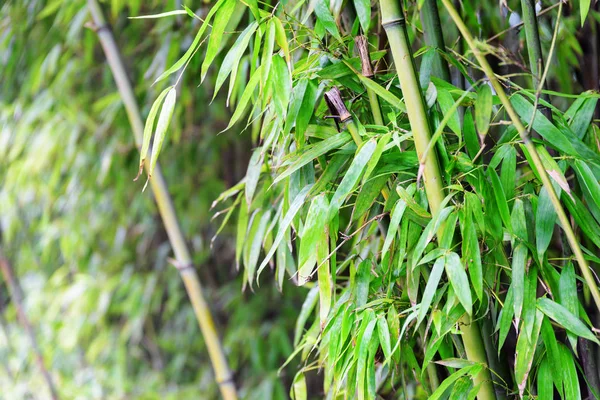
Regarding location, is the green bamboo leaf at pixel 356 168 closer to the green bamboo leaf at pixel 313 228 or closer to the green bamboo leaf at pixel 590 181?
the green bamboo leaf at pixel 313 228

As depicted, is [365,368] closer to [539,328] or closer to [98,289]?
[539,328]

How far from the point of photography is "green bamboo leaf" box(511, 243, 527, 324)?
0.46 m

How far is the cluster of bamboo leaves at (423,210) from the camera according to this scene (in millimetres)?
473

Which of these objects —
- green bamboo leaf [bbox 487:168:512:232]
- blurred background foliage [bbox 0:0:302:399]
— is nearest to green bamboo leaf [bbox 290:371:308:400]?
green bamboo leaf [bbox 487:168:512:232]

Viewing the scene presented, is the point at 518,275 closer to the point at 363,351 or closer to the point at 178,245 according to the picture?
the point at 363,351

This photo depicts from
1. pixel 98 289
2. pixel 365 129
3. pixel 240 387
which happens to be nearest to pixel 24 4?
pixel 98 289

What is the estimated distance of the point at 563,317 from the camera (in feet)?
1.52

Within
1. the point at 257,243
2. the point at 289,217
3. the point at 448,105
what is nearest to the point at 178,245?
the point at 257,243

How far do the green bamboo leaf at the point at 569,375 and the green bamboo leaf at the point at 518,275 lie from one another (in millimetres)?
67

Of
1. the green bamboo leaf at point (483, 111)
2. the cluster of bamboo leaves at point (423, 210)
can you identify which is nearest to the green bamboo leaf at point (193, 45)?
the cluster of bamboo leaves at point (423, 210)

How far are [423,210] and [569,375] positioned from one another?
0.18m

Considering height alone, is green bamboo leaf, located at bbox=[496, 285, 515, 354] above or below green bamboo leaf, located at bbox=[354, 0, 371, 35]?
below

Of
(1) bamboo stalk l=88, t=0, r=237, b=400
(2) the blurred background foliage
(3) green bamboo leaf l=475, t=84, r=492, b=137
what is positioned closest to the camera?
(3) green bamboo leaf l=475, t=84, r=492, b=137

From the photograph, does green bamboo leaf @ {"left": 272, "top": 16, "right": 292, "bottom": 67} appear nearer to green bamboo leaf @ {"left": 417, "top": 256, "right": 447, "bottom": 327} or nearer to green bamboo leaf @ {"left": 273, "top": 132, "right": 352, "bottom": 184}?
green bamboo leaf @ {"left": 273, "top": 132, "right": 352, "bottom": 184}
